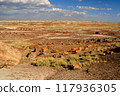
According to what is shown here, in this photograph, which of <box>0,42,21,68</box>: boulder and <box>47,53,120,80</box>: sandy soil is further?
<box>47,53,120,80</box>: sandy soil

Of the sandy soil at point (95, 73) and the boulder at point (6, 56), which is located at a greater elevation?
the boulder at point (6, 56)

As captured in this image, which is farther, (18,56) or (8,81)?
(18,56)

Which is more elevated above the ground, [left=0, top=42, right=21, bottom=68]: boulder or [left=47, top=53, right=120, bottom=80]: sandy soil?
[left=0, top=42, right=21, bottom=68]: boulder

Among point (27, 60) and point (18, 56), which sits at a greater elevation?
point (18, 56)

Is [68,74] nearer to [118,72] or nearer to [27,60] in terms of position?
[118,72]

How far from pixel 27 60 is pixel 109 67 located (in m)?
6.86

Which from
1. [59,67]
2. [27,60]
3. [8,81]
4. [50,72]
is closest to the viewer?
[8,81]

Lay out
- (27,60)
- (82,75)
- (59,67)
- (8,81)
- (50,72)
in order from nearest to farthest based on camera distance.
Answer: (8,81) < (82,75) < (50,72) < (59,67) < (27,60)

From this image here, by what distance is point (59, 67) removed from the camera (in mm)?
9695

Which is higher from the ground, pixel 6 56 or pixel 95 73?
pixel 6 56

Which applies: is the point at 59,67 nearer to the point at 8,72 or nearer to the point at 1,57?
the point at 8,72

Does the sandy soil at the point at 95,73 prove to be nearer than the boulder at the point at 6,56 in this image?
No

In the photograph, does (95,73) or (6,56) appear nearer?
(6,56)

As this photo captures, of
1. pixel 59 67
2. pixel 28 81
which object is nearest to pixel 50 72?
pixel 59 67
